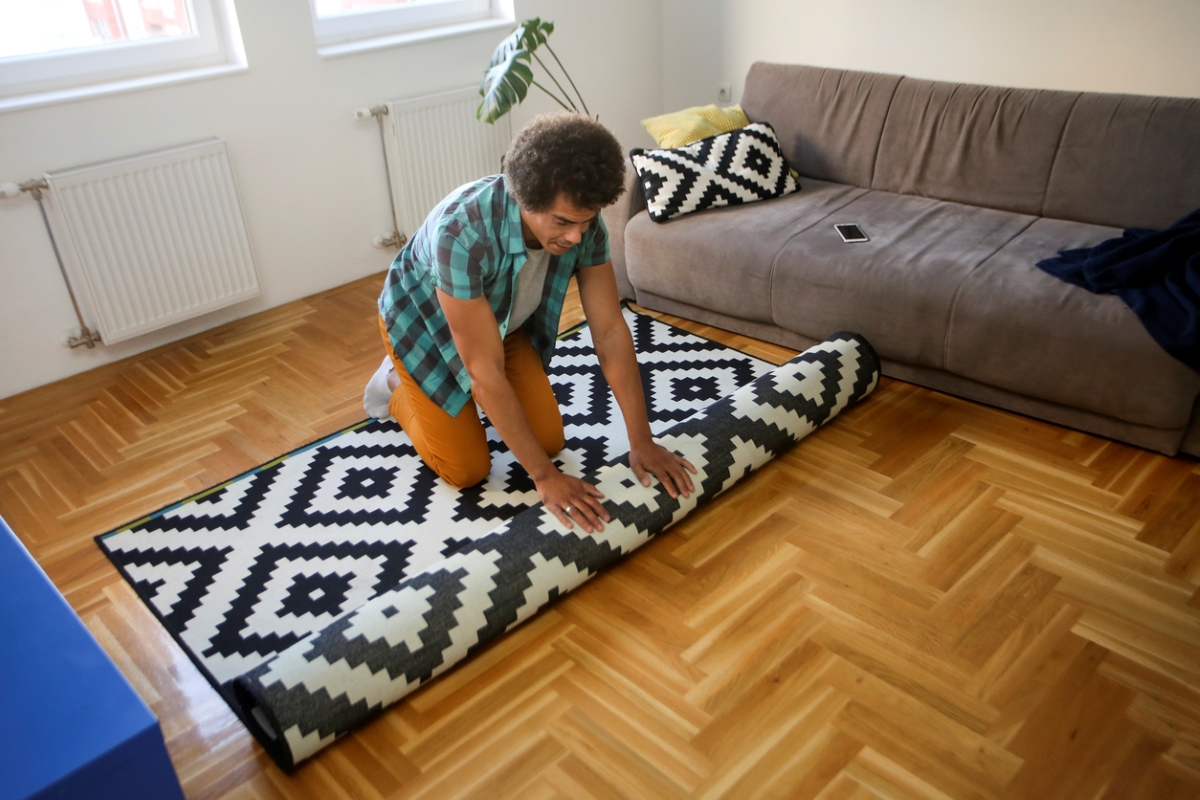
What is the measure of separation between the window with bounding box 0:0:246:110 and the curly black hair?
191 cm

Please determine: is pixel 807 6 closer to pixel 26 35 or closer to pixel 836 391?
pixel 836 391

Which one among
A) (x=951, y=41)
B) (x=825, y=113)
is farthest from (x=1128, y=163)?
(x=951, y=41)

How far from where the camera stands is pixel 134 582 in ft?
6.84

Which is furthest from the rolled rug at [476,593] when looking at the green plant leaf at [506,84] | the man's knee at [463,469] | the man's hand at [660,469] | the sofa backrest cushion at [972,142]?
the green plant leaf at [506,84]

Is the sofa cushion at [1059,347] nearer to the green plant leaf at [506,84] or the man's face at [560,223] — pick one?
the man's face at [560,223]

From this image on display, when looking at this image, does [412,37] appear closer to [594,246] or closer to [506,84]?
[506,84]

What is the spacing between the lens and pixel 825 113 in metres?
3.33

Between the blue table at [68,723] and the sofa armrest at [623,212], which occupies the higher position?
the blue table at [68,723]

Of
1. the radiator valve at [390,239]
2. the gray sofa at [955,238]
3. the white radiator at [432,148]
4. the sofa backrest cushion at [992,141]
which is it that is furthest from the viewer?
the radiator valve at [390,239]

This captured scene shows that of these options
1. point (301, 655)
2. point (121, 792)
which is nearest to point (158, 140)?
point (301, 655)

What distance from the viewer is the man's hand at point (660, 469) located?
2.05 meters

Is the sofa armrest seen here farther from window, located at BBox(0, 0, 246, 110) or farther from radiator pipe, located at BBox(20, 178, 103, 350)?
radiator pipe, located at BBox(20, 178, 103, 350)

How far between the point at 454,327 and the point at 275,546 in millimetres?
744

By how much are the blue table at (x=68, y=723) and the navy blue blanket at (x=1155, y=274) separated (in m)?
2.26
